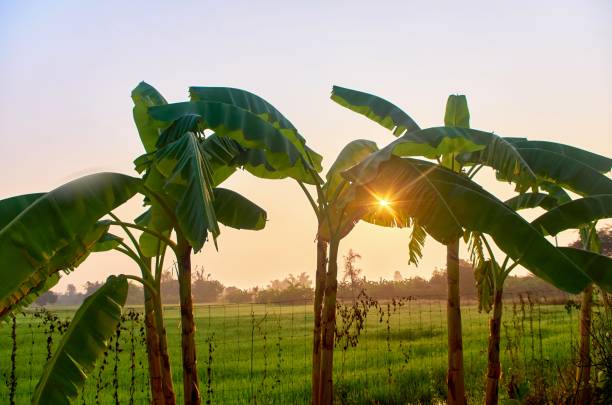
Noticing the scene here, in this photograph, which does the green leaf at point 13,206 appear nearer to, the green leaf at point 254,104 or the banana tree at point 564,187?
the green leaf at point 254,104

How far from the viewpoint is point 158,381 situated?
498cm

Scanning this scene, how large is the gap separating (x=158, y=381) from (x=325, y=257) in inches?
70.6

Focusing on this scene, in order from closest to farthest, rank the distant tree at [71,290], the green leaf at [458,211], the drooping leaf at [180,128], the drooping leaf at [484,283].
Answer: the drooping leaf at [180,128] → the green leaf at [458,211] → the drooping leaf at [484,283] → the distant tree at [71,290]

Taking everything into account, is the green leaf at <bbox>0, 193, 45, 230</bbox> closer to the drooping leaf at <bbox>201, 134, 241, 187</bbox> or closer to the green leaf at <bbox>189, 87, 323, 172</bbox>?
the drooping leaf at <bbox>201, 134, 241, 187</bbox>

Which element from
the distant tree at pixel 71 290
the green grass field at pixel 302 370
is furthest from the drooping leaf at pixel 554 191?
the distant tree at pixel 71 290

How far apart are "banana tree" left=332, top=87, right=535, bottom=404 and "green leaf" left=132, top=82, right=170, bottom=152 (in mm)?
1621

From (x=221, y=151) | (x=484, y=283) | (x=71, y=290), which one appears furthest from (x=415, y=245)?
(x=71, y=290)

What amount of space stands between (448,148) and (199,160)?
2.05 meters

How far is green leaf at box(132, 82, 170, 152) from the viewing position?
4.98 m

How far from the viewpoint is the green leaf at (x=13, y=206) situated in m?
3.80

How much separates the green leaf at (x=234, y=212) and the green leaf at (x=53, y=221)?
4.72 ft

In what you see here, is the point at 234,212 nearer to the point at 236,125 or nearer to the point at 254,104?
the point at 254,104

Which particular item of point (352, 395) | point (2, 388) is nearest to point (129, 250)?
point (352, 395)

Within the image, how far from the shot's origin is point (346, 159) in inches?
212
